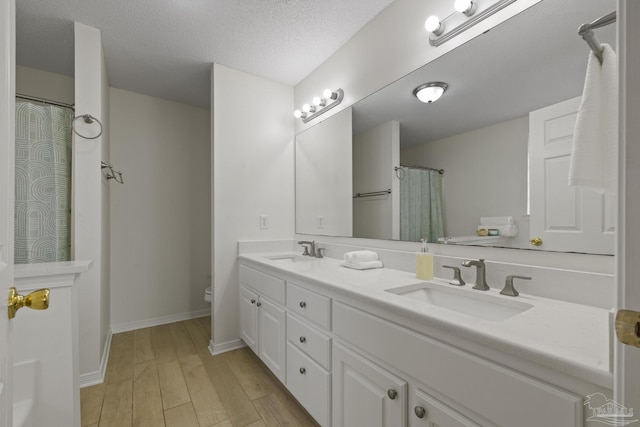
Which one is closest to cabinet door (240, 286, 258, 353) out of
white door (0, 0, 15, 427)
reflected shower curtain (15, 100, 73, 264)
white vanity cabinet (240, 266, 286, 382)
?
white vanity cabinet (240, 266, 286, 382)

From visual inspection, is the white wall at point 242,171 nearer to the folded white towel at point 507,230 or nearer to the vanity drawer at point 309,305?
the vanity drawer at point 309,305

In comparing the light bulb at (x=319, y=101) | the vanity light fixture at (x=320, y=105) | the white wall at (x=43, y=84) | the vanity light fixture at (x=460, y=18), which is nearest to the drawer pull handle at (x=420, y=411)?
the vanity light fixture at (x=460, y=18)

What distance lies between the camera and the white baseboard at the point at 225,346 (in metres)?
2.25

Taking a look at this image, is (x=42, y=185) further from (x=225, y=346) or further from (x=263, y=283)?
(x=225, y=346)

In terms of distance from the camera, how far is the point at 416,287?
1.27m

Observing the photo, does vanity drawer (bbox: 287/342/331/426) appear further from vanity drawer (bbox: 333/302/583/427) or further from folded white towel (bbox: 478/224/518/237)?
folded white towel (bbox: 478/224/518/237)

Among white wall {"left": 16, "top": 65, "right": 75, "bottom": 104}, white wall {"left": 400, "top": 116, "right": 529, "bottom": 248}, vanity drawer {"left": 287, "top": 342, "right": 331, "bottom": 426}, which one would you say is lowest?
vanity drawer {"left": 287, "top": 342, "right": 331, "bottom": 426}

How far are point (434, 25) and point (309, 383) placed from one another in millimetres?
1891

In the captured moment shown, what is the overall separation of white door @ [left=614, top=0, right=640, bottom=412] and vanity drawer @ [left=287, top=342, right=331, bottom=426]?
1.05 m

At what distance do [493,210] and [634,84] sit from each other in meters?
0.93

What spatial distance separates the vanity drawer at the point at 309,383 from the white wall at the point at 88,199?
1389 mm

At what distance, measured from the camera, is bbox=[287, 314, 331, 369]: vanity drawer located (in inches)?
50.0

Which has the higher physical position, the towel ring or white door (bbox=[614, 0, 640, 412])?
the towel ring

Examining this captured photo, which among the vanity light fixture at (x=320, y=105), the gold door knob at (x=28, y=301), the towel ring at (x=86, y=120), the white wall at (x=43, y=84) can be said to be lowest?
the gold door knob at (x=28, y=301)
